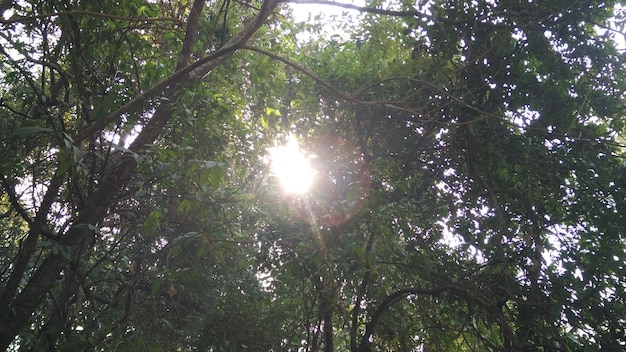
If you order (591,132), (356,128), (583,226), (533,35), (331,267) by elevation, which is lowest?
(331,267)

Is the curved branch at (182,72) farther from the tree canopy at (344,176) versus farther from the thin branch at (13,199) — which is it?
the thin branch at (13,199)

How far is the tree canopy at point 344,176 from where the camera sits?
2.63 metres

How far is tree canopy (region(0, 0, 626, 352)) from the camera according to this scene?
263 cm

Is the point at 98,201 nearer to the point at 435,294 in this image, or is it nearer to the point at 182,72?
the point at 182,72

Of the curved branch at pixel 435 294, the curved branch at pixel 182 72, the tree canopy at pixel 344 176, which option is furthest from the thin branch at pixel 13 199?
the curved branch at pixel 435 294

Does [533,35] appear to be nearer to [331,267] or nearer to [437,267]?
[437,267]

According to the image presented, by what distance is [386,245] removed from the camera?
3646 millimetres

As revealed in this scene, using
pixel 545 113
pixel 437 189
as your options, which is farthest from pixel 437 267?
pixel 545 113

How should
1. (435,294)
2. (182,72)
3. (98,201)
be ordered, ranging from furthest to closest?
1. (435,294)
2. (98,201)
3. (182,72)

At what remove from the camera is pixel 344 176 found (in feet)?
13.2

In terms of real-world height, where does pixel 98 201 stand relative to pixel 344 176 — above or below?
below

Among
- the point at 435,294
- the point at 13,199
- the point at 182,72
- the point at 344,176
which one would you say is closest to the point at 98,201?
the point at 13,199

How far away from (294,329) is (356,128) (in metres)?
2.29

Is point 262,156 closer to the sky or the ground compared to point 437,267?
closer to the sky
